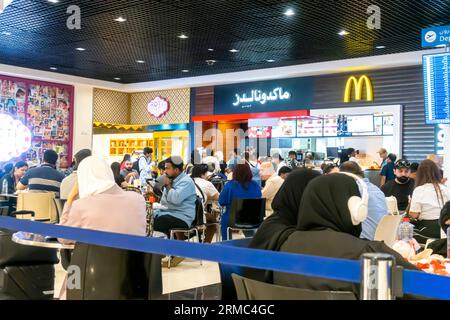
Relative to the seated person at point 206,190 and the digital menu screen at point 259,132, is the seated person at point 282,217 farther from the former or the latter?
the digital menu screen at point 259,132

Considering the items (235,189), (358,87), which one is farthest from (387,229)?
(358,87)

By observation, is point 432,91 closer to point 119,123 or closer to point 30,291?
point 30,291

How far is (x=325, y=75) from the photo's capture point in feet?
43.5

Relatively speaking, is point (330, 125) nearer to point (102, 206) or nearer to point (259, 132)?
point (259, 132)

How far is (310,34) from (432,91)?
2534mm

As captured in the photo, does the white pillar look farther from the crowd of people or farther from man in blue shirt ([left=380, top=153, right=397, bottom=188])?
the crowd of people

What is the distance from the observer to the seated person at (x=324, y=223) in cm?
214

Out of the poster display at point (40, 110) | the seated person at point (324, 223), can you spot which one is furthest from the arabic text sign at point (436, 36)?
the poster display at point (40, 110)

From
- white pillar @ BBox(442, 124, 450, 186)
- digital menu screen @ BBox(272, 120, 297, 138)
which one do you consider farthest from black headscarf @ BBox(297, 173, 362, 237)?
Answer: digital menu screen @ BBox(272, 120, 297, 138)

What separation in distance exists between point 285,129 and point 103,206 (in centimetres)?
1101

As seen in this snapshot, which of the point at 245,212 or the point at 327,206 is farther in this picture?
the point at 245,212

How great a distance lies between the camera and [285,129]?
554 inches

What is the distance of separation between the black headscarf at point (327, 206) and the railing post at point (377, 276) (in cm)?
74
